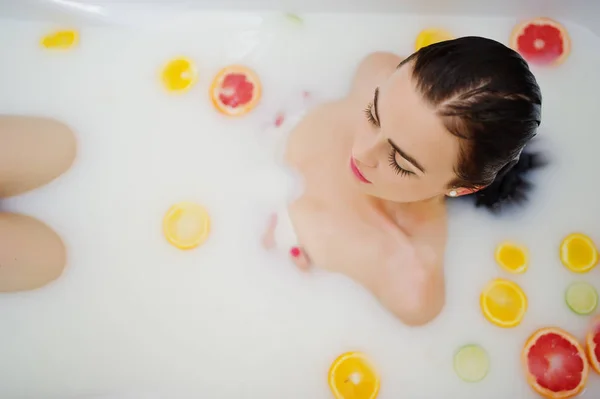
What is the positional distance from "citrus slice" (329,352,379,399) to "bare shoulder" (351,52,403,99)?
0.62m

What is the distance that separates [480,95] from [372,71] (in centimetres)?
65

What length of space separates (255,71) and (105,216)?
53 cm

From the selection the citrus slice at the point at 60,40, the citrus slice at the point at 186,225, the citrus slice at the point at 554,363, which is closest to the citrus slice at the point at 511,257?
the citrus slice at the point at 554,363

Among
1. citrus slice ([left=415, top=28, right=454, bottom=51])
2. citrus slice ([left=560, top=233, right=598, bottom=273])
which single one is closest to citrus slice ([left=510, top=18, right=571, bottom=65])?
citrus slice ([left=415, top=28, right=454, bottom=51])

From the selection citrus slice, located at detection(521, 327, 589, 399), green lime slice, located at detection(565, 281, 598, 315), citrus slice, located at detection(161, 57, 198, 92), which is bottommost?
citrus slice, located at detection(521, 327, 589, 399)

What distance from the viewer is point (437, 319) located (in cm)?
129

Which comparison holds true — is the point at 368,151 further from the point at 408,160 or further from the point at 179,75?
the point at 179,75

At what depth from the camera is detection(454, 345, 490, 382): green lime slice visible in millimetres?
1267

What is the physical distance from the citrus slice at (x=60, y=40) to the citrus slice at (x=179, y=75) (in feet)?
0.81

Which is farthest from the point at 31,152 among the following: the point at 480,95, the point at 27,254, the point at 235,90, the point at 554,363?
the point at 554,363

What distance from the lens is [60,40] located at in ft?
4.70

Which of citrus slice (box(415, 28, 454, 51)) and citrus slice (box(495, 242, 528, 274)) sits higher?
citrus slice (box(415, 28, 454, 51))

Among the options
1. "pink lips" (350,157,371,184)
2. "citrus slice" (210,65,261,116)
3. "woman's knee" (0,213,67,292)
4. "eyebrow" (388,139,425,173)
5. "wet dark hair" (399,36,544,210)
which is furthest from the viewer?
"citrus slice" (210,65,261,116)

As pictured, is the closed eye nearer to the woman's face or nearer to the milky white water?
the woman's face
